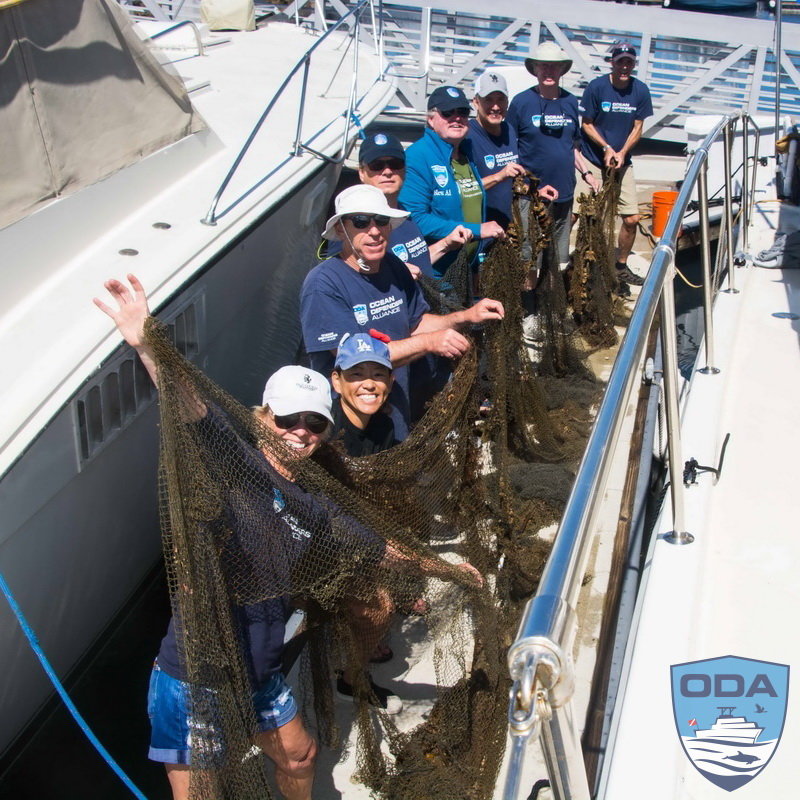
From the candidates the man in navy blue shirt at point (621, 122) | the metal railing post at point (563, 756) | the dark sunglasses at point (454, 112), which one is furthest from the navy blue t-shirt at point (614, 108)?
the metal railing post at point (563, 756)

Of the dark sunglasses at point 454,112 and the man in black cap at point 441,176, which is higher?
the dark sunglasses at point 454,112

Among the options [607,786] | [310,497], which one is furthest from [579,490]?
[310,497]

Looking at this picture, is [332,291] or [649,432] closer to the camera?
[332,291]

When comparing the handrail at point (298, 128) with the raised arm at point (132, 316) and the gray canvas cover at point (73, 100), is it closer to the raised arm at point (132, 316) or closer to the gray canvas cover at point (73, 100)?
the gray canvas cover at point (73, 100)

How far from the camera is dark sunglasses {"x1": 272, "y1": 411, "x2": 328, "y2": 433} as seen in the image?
2.77 metres

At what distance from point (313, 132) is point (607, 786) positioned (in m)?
4.98

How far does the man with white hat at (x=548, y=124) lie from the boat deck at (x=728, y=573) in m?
2.84

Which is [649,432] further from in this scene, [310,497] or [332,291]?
[310,497]

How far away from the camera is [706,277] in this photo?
138 inches

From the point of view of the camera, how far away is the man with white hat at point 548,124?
6.58 metres

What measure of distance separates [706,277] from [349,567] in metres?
1.81

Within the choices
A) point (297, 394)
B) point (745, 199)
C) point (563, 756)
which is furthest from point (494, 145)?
point (563, 756)

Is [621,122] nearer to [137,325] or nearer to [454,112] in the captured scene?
[454,112]

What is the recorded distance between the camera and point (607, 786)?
6.54ft
